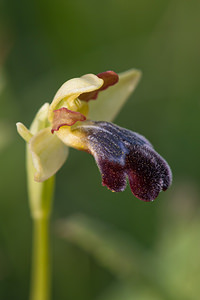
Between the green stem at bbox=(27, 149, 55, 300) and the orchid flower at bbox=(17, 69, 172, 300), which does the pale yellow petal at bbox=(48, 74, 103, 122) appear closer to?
the orchid flower at bbox=(17, 69, 172, 300)

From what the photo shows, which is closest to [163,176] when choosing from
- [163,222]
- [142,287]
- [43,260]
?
[43,260]

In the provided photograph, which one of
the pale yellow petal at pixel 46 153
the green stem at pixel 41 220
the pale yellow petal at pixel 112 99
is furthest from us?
the pale yellow petal at pixel 112 99

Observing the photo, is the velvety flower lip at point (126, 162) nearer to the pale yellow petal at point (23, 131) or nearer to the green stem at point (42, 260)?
the pale yellow petal at point (23, 131)

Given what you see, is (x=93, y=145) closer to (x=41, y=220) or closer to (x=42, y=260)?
(x=41, y=220)

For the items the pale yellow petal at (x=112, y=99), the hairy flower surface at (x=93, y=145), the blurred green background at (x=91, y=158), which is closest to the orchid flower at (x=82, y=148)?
the hairy flower surface at (x=93, y=145)

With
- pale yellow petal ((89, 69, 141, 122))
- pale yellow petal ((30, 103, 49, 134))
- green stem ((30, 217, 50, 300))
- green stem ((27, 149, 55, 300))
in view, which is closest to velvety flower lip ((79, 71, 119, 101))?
pale yellow petal ((89, 69, 141, 122))

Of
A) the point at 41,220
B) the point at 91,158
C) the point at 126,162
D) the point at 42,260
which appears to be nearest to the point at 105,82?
the point at 126,162

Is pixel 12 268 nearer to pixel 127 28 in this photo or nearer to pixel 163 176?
pixel 163 176
